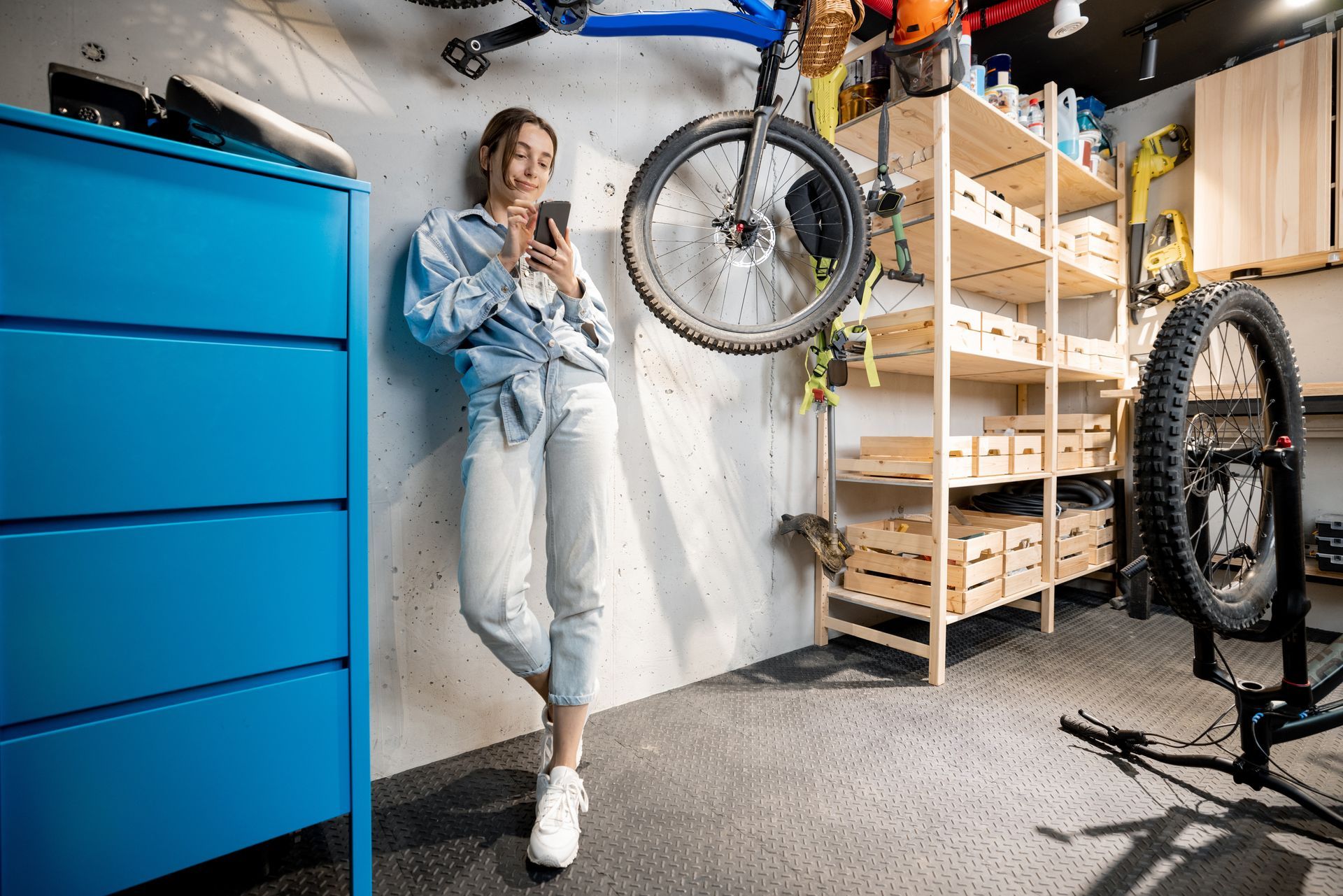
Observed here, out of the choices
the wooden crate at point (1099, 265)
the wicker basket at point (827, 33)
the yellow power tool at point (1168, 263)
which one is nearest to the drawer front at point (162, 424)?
the wicker basket at point (827, 33)

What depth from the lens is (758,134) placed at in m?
1.51

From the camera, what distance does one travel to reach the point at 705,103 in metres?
1.86

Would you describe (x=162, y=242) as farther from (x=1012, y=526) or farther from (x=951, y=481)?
(x=1012, y=526)

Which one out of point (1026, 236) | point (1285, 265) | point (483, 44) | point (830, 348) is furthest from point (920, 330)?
point (1285, 265)

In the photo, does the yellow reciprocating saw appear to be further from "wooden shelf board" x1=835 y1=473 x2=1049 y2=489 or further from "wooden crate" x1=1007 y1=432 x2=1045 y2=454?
"wooden shelf board" x1=835 y1=473 x2=1049 y2=489

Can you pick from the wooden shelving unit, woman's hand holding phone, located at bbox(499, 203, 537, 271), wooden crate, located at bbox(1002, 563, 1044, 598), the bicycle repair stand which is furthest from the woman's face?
wooden crate, located at bbox(1002, 563, 1044, 598)

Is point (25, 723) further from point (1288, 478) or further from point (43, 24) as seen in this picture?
point (1288, 478)

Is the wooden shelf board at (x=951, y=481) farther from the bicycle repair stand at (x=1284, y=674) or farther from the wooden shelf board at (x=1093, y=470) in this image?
the bicycle repair stand at (x=1284, y=674)

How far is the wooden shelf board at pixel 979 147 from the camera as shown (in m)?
2.00

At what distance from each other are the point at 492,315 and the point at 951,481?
148 cm

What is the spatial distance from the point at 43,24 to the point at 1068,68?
3.52 m

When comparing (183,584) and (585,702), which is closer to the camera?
(183,584)

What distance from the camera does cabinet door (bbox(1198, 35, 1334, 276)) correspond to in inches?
91.1

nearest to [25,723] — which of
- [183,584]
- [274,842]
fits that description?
[183,584]
